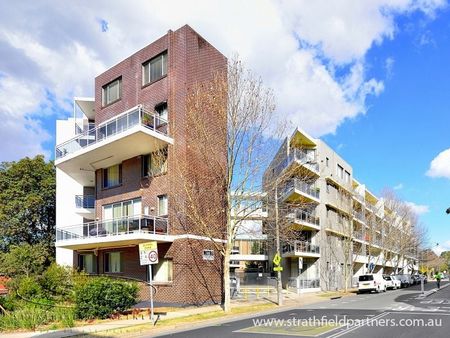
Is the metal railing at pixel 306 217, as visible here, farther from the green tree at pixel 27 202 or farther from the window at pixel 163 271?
the green tree at pixel 27 202

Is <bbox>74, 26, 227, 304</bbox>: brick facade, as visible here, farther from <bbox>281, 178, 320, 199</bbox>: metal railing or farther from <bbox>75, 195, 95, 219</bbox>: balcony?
<bbox>281, 178, 320, 199</bbox>: metal railing

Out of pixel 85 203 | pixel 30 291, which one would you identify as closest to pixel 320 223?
pixel 85 203

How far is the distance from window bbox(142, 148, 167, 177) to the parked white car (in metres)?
32.0

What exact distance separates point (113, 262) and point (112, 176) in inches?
230

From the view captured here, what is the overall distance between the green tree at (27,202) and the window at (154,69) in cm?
2413

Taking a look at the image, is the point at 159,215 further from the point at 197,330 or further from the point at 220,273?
the point at 197,330

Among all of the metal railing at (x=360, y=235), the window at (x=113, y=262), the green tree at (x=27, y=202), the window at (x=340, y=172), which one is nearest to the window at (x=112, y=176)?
the window at (x=113, y=262)

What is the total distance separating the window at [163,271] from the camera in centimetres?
2645

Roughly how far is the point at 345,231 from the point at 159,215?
3013 cm

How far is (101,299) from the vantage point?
18969 mm

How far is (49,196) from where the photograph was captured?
164 ft

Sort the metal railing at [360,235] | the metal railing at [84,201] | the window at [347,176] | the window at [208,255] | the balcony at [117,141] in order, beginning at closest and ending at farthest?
the balcony at [117,141], the window at [208,255], the metal railing at [84,201], the metal railing at [360,235], the window at [347,176]

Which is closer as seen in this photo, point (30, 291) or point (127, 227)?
point (30, 291)

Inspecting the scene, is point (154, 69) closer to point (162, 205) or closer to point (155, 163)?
point (155, 163)
